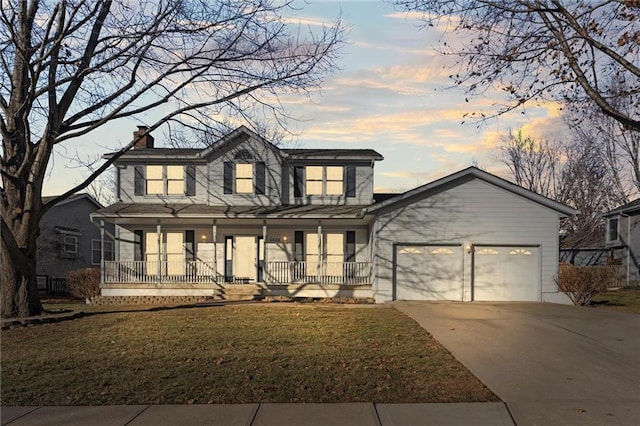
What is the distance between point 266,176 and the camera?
21.7m

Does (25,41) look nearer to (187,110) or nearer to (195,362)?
(187,110)

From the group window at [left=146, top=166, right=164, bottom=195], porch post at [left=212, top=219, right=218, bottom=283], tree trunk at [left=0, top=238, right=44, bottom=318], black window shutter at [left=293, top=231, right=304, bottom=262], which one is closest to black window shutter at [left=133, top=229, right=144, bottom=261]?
window at [left=146, top=166, right=164, bottom=195]

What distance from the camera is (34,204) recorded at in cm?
1284

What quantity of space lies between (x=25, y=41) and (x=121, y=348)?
24.0 feet

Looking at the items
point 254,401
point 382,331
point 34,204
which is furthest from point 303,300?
point 254,401

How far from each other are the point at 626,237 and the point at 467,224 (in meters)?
18.9

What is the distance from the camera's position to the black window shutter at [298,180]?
71.9ft

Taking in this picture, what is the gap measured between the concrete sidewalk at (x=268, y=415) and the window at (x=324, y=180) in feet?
52.3

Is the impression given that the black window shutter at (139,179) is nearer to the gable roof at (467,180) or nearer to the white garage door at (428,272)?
the gable roof at (467,180)

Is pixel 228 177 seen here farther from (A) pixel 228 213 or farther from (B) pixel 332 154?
(B) pixel 332 154

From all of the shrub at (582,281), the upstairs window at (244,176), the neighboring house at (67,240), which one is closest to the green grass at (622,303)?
the shrub at (582,281)

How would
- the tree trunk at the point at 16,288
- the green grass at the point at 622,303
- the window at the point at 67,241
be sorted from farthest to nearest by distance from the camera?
the window at the point at 67,241
the green grass at the point at 622,303
the tree trunk at the point at 16,288

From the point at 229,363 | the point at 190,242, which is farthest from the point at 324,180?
the point at 229,363

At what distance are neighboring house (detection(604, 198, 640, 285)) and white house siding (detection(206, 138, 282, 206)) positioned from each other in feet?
69.1
